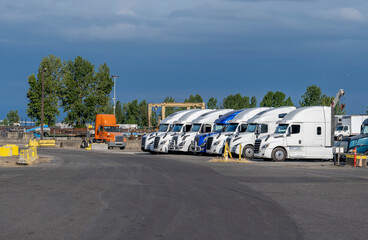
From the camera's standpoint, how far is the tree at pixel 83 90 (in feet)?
312

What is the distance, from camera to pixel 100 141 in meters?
57.7

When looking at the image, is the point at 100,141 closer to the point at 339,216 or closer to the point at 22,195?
the point at 22,195

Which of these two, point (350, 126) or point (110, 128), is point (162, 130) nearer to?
point (110, 128)

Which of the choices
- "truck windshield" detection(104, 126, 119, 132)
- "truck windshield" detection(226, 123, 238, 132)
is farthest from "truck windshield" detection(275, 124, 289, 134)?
"truck windshield" detection(104, 126, 119, 132)

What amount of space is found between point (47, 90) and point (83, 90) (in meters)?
7.26

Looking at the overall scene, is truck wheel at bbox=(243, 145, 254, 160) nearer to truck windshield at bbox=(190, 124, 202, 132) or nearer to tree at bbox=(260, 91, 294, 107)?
truck windshield at bbox=(190, 124, 202, 132)

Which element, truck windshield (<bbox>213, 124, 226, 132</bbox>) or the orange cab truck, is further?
the orange cab truck

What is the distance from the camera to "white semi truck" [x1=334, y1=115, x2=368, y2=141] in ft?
188

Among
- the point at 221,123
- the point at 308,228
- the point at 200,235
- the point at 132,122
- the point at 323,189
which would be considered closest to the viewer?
the point at 200,235

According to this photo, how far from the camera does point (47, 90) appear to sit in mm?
92688

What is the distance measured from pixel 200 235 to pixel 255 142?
83.6 ft

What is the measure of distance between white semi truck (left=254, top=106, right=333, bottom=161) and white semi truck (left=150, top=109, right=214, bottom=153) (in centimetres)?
1051

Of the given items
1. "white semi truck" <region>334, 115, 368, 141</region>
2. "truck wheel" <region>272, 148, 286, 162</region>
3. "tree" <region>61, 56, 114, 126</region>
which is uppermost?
"tree" <region>61, 56, 114, 126</region>

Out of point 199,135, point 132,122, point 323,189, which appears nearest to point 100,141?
point 199,135
